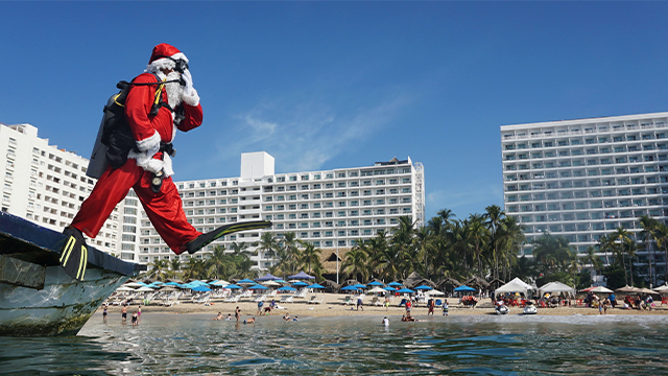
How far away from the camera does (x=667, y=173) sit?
4104 inches

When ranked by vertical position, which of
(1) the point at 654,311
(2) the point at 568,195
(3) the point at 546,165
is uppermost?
(3) the point at 546,165

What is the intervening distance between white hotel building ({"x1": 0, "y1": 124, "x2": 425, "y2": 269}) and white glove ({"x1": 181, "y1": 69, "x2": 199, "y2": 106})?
90.9m

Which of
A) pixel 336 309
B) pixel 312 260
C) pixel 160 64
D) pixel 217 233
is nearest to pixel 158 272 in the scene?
pixel 312 260

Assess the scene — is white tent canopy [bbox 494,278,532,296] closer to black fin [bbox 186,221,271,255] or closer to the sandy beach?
the sandy beach

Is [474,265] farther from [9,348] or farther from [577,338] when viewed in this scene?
[9,348]

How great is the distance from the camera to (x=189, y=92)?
11117 millimetres

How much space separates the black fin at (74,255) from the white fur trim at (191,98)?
3.67 m

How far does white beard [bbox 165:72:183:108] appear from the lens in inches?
430

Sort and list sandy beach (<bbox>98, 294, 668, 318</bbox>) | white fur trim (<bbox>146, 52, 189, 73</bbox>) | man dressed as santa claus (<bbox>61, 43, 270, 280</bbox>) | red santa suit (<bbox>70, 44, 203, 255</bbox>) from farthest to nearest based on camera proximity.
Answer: sandy beach (<bbox>98, 294, 668, 318</bbox>)
white fur trim (<bbox>146, 52, 189, 73</bbox>)
red santa suit (<bbox>70, 44, 203, 255</bbox>)
man dressed as santa claus (<bbox>61, 43, 270, 280</bbox>)

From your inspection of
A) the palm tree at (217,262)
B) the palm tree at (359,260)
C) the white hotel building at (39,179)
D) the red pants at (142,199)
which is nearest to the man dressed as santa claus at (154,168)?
the red pants at (142,199)

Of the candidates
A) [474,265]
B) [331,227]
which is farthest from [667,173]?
[331,227]

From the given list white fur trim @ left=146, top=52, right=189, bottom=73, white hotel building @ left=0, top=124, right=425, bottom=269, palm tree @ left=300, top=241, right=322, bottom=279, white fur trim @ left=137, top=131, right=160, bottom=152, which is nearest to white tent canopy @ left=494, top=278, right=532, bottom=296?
white fur trim @ left=146, top=52, right=189, bottom=73

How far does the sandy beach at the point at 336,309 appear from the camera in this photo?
135 ft

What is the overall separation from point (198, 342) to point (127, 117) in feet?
42.2
